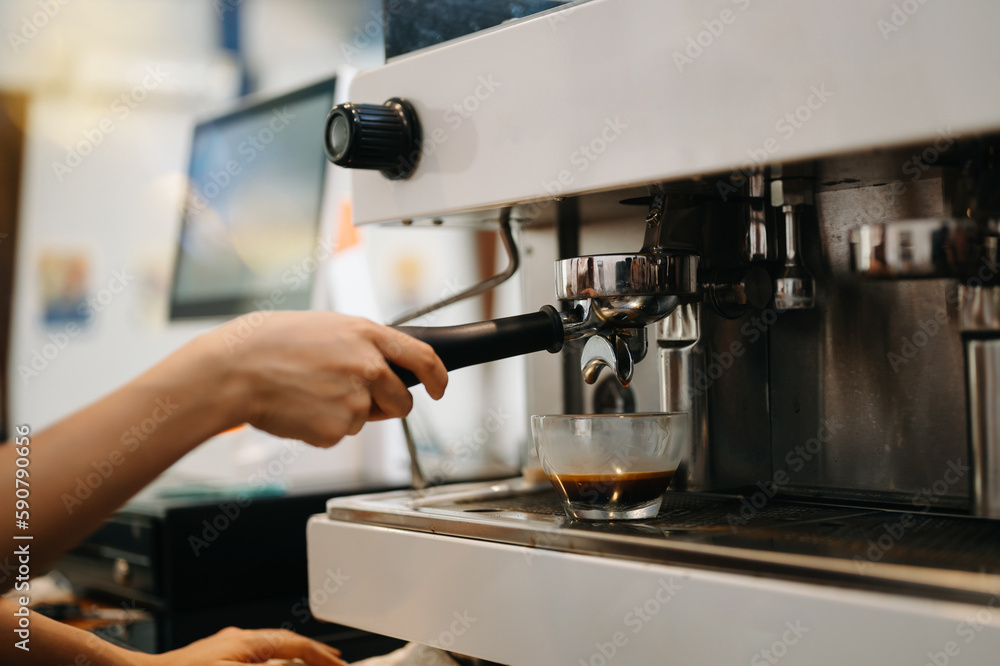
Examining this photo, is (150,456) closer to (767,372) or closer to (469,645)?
(469,645)

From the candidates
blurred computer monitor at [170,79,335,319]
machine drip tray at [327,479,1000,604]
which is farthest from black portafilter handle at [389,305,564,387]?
blurred computer monitor at [170,79,335,319]

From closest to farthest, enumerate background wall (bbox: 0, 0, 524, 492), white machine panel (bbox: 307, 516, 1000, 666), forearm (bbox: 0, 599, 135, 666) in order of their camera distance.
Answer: white machine panel (bbox: 307, 516, 1000, 666), forearm (bbox: 0, 599, 135, 666), background wall (bbox: 0, 0, 524, 492)

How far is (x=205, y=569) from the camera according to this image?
100cm

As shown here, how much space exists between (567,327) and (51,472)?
0.34 m

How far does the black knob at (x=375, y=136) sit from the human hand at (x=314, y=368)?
19 centimetres

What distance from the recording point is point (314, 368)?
546mm

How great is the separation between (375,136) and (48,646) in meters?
0.47

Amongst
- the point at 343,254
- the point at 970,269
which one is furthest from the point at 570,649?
the point at 343,254

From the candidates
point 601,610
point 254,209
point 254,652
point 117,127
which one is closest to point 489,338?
point 601,610

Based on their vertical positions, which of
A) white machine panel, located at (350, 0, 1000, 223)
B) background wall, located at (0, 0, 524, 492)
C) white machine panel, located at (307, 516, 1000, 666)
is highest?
background wall, located at (0, 0, 524, 492)

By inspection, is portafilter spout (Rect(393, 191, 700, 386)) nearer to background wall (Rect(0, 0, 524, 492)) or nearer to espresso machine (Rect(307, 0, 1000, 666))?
espresso machine (Rect(307, 0, 1000, 666))

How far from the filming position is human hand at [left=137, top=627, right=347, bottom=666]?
2.38 feet

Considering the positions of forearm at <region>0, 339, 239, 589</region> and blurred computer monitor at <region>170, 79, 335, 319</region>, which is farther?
blurred computer monitor at <region>170, 79, 335, 319</region>

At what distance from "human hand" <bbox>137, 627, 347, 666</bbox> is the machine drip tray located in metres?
0.10
